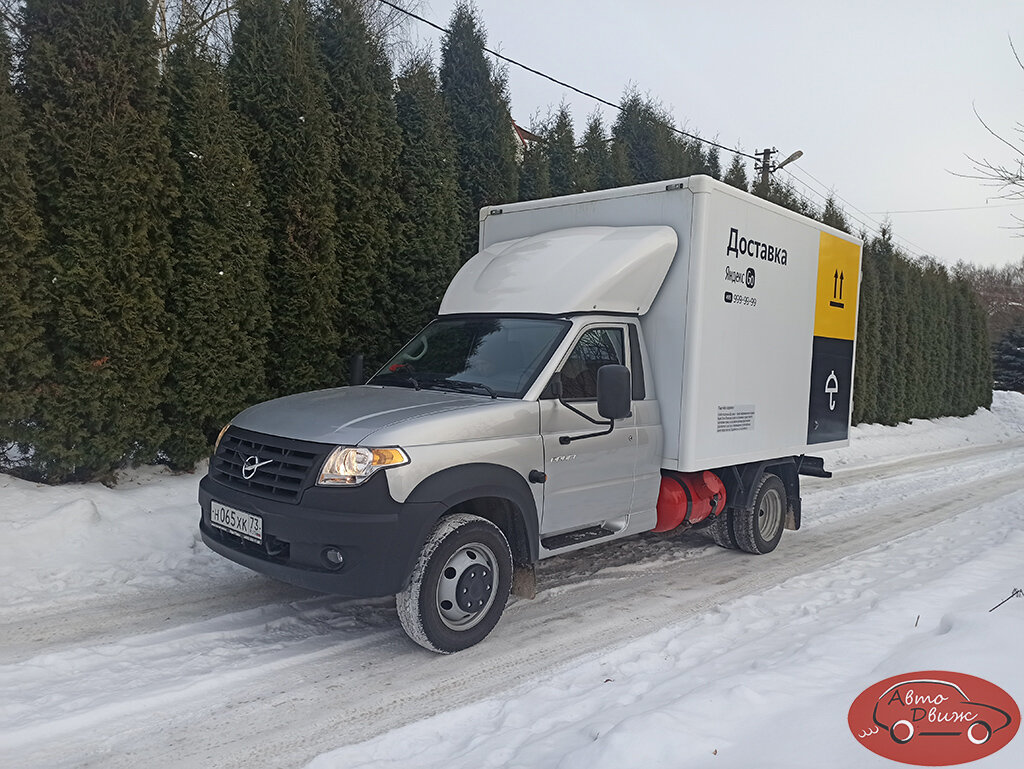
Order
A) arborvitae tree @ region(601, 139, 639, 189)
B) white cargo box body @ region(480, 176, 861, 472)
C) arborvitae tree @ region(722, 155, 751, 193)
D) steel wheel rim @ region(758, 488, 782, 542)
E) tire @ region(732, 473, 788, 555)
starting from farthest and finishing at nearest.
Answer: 1. arborvitae tree @ region(722, 155, 751, 193)
2. arborvitae tree @ region(601, 139, 639, 189)
3. steel wheel rim @ region(758, 488, 782, 542)
4. tire @ region(732, 473, 788, 555)
5. white cargo box body @ region(480, 176, 861, 472)

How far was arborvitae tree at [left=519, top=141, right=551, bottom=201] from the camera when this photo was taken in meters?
12.9

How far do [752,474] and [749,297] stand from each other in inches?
69.6

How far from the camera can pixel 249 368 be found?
7.98 meters

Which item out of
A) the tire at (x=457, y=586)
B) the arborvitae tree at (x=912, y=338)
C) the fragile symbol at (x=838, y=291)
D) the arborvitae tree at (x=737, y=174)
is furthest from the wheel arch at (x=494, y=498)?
the arborvitae tree at (x=912, y=338)

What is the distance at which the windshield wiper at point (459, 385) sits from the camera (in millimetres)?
5113

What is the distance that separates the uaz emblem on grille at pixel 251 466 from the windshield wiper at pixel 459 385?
1.34 meters

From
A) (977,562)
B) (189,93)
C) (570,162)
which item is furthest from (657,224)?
(570,162)

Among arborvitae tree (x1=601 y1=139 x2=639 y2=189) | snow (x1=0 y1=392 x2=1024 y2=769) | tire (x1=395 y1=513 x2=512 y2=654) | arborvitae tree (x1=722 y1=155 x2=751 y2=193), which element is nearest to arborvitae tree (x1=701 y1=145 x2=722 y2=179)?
arborvitae tree (x1=722 y1=155 x2=751 y2=193)

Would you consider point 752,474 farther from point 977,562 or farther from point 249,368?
point 249,368

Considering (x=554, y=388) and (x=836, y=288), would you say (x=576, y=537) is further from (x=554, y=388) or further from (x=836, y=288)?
(x=836, y=288)

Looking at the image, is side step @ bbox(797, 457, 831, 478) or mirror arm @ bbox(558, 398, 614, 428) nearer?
mirror arm @ bbox(558, 398, 614, 428)

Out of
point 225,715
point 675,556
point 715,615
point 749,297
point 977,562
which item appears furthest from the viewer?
point 675,556

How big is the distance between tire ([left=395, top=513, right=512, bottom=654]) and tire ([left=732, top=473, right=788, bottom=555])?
3.34 meters

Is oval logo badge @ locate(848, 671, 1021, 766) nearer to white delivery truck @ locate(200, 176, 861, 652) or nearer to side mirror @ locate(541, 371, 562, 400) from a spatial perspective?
white delivery truck @ locate(200, 176, 861, 652)
